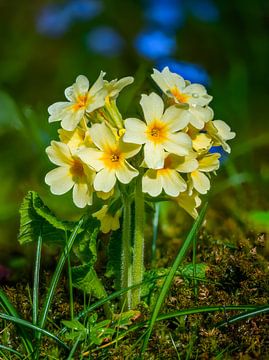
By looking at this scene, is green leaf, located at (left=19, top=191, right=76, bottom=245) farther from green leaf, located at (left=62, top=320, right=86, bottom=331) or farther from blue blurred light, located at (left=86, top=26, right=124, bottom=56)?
blue blurred light, located at (left=86, top=26, right=124, bottom=56)

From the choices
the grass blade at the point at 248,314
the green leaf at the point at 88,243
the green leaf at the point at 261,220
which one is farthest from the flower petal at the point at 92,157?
the green leaf at the point at 261,220

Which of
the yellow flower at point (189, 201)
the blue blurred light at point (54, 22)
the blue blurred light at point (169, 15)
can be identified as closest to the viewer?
the yellow flower at point (189, 201)

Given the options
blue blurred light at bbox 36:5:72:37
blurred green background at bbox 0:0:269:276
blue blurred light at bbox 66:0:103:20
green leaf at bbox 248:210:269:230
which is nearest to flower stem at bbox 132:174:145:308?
green leaf at bbox 248:210:269:230

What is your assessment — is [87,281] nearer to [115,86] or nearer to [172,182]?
[172,182]

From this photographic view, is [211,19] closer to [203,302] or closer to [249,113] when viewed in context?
[249,113]

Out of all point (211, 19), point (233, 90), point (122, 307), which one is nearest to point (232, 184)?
point (233, 90)

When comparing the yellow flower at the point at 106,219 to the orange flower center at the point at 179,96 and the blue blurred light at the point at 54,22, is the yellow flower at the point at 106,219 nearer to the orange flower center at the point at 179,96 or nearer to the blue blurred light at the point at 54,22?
the orange flower center at the point at 179,96

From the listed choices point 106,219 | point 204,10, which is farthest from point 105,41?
point 106,219
